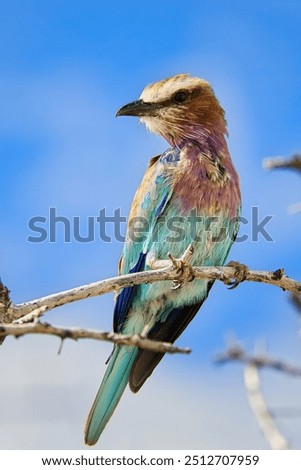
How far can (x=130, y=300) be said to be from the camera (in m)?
4.46

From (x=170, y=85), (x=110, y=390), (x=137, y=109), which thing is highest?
(x=170, y=85)

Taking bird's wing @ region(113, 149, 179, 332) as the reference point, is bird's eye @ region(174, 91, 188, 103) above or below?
above

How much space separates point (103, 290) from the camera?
10.5 feet

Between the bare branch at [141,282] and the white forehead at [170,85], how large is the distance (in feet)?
4.47

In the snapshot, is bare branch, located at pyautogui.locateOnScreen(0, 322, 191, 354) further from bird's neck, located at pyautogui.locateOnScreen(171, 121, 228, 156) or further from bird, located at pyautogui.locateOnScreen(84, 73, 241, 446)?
bird's neck, located at pyautogui.locateOnScreen(171, 121, 228, 156)

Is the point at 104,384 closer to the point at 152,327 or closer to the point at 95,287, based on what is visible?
the point at 152,327

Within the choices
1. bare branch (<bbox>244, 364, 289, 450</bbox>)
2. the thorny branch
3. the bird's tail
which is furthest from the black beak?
bare branch (<bbox>244, 364, 289, 450</bbox>)

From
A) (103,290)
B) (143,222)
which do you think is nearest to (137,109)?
(143,222)

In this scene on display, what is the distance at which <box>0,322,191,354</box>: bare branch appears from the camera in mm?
1729

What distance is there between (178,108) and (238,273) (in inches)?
52.0

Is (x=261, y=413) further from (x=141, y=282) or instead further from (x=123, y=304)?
(x=123, y=304)

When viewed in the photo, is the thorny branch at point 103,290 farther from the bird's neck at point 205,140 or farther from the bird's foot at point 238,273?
the bird's neck at point 205,140

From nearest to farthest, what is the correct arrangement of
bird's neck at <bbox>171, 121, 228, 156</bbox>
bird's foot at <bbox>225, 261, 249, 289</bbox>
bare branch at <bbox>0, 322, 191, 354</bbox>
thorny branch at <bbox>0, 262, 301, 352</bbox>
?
1. bare branch at <bbox>0, 322, 191, 354</bbox>
2. thorny branch at <bbox>0, 262, 301, 352</bbox>
3. bird's foot at <bbox>225, 261, 249, 289</bbox>
4. bird's neck at <bbox>171, 121, 228, 156</bbox>
